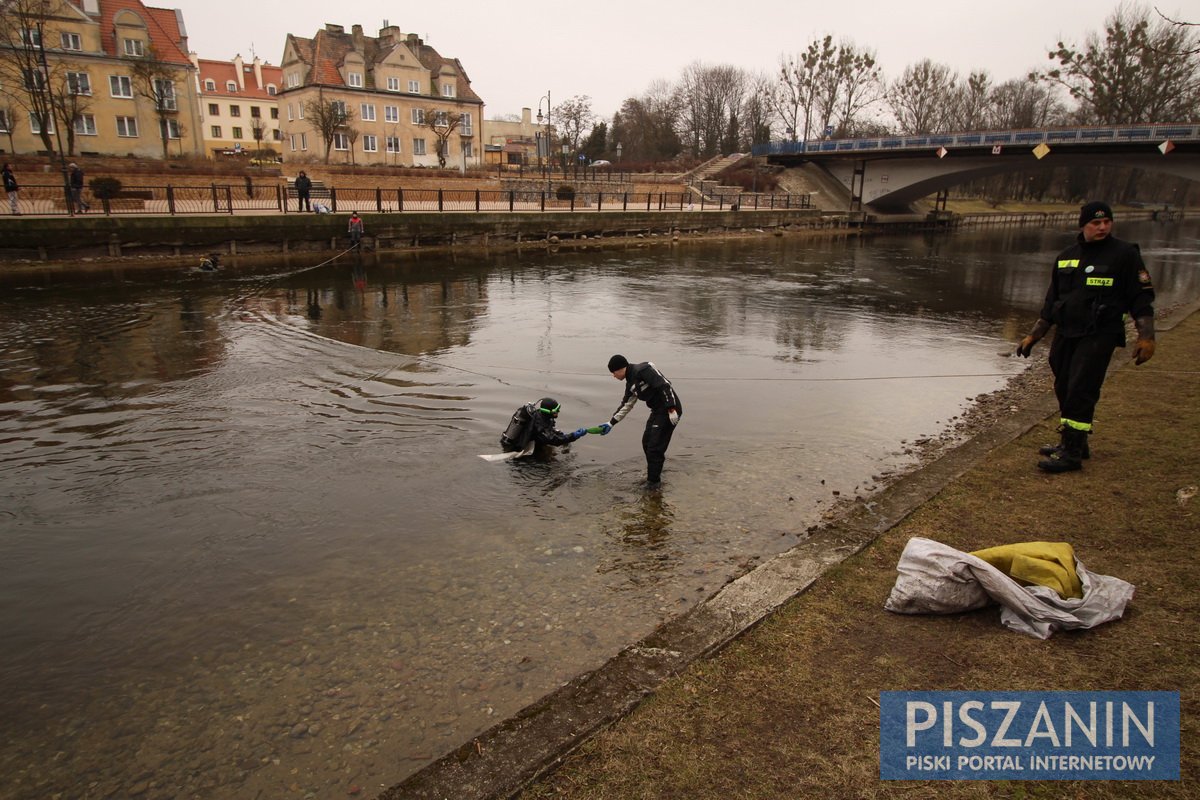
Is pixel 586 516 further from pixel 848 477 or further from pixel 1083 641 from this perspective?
pixel 1083 641

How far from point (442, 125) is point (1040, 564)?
60546 millimetres

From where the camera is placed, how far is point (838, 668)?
377cm

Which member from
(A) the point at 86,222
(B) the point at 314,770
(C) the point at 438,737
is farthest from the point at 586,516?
(A) the point at 86,222

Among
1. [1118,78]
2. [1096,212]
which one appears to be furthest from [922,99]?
[1096,212]

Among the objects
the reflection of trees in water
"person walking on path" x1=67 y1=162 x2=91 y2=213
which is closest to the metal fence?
"person walking on path" x1=67 y1=162 x2=91 y2=213

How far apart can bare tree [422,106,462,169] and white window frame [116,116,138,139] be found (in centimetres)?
1941

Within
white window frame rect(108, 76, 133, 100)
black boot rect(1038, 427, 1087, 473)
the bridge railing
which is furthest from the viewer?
white window frame rect(108, 76, 133, 100)

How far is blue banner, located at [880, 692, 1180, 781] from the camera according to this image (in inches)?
118

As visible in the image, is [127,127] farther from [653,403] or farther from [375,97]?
[653,403]

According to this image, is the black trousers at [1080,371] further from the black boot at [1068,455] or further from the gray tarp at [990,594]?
the gray tarp at [990,594]

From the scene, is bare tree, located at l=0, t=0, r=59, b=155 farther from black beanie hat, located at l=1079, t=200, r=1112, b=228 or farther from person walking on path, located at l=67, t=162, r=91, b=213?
black beanie hat, located at l=1079, t=200, r=1112, b=228

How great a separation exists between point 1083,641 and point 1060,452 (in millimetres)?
3233

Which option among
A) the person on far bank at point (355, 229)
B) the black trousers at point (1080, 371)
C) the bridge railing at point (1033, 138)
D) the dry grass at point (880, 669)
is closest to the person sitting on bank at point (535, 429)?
the dry grass at point (880, 669)

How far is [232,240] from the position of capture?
2559 centimetres
